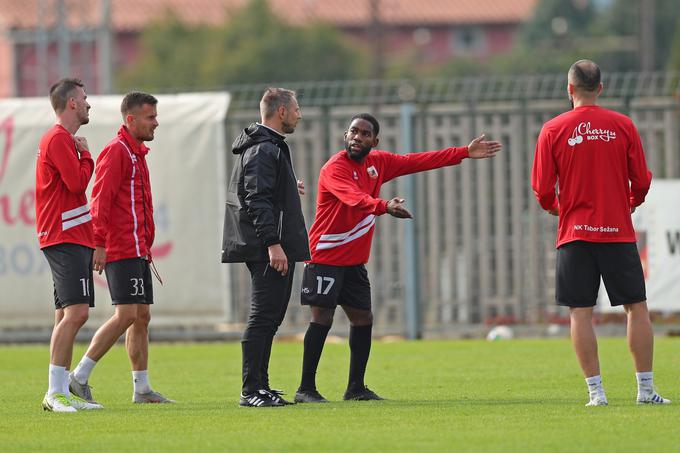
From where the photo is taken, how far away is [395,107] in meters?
17.7

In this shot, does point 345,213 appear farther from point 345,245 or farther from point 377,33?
point 377,33

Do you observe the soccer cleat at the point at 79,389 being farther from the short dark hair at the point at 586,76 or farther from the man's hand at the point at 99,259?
the short dark hair at the point at 586,76

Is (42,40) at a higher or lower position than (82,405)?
higher

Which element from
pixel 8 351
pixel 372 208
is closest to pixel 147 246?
pixel 372 208

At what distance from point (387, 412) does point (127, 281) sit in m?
2.08

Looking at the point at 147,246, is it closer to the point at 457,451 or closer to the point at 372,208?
the point at 372,208

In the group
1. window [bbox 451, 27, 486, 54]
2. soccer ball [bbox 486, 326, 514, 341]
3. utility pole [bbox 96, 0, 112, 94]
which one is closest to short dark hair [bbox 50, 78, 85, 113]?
soccer ball [bbox 486, 326, 514, 341]

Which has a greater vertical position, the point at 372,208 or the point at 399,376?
the point at 372,208

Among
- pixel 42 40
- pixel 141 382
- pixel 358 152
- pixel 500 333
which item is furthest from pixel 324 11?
pixel 141 382

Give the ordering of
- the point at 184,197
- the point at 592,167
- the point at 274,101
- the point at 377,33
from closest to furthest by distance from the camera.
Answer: the point at 592,167, the point at 274,101, the point at 184,197, the point at 377,33

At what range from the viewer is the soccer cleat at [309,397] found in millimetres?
10359

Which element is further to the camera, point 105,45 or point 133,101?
point 105,45

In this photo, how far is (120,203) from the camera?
411 inches

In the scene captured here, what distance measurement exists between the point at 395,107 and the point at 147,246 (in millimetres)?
7562
